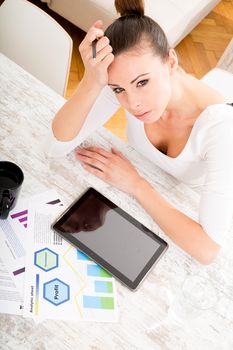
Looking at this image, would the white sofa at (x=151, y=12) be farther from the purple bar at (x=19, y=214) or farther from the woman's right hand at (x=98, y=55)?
the purple bar at (x=19, y=214)

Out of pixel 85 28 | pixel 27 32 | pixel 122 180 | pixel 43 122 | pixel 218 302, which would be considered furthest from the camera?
pixel 85 28

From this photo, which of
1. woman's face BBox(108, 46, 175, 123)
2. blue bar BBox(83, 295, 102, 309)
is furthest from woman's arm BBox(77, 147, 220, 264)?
blue bar BBox(83, 295, 102, 309)

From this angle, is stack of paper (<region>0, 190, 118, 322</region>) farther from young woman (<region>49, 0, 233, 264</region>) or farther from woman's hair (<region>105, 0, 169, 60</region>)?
woman's hair (<region>105, 0, 169, 60</region>)

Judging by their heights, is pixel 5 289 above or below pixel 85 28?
above

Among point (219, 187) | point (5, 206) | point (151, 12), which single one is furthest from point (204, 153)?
point (151, 12)

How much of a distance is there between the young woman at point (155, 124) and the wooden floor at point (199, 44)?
1.15 m

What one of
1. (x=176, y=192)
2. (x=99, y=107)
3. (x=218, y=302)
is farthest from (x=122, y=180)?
(x=218, y=302)

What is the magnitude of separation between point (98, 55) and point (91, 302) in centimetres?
65

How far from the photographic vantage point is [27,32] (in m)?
1.63

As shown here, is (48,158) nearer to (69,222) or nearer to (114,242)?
(69,222)

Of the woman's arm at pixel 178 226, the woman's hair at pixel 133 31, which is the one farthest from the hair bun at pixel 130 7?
the woman's arm at pixel 178 226

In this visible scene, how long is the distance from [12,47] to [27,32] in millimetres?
133

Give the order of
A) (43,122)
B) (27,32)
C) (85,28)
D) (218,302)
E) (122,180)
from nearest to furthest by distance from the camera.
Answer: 1. (218,302)
2. (122,180)
3. (43,122)
4. (27,32)
5. (85,28)

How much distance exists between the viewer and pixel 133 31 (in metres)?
1.09
